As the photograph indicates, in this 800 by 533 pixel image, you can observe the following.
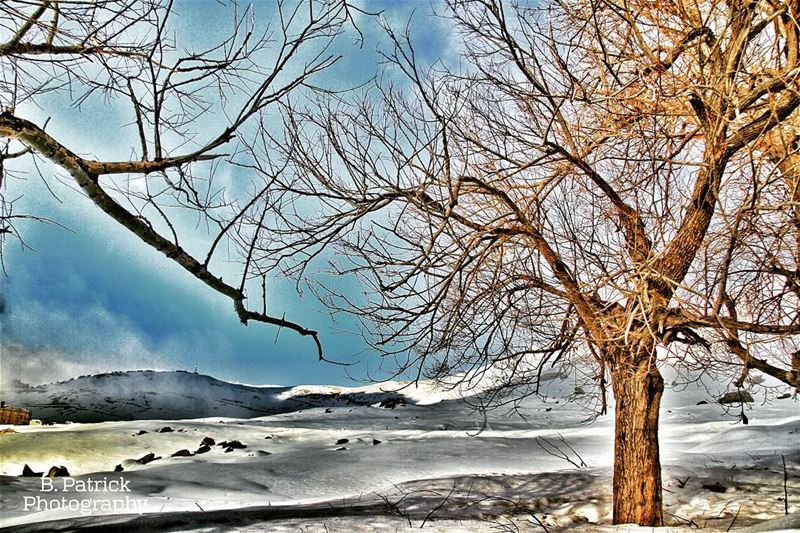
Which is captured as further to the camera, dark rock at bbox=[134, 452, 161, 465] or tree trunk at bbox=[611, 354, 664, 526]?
dark rock at bbox=[134, 452, 161, 465]

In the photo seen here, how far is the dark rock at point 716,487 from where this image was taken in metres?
5.57

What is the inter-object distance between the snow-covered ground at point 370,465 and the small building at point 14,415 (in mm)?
617

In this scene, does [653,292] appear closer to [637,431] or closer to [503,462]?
[637,431]

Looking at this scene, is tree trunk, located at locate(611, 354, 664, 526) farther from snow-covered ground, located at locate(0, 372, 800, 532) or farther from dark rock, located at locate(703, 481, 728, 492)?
dark rock, located at locate(703, 481, 728, 492)

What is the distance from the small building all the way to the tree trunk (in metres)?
8.29

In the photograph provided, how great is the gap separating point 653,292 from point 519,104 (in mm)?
2351

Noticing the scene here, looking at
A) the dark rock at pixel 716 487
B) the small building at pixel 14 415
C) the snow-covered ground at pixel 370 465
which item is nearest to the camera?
the snow-covered ground at pixel 370 465

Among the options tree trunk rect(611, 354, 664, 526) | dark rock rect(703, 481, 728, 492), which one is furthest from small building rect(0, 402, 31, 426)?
dark rock rect(703, 481, 728, 492)

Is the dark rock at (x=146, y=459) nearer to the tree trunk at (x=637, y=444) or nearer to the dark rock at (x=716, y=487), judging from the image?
the tree trunk at (x=637, y=444)

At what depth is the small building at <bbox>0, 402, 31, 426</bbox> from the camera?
8414mm

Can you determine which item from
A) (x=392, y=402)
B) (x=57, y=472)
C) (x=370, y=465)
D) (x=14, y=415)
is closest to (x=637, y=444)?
(x=370, y=465)

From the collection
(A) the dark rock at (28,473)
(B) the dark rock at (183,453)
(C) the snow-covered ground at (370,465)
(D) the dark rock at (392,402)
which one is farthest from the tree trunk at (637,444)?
(D) the dark rock at (392,402)

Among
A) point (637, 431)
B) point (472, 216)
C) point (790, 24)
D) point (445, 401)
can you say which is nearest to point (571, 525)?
point (637, 431)

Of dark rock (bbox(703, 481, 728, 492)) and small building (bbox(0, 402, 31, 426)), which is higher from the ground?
small building (bbox(0, 402, 31, 426))
